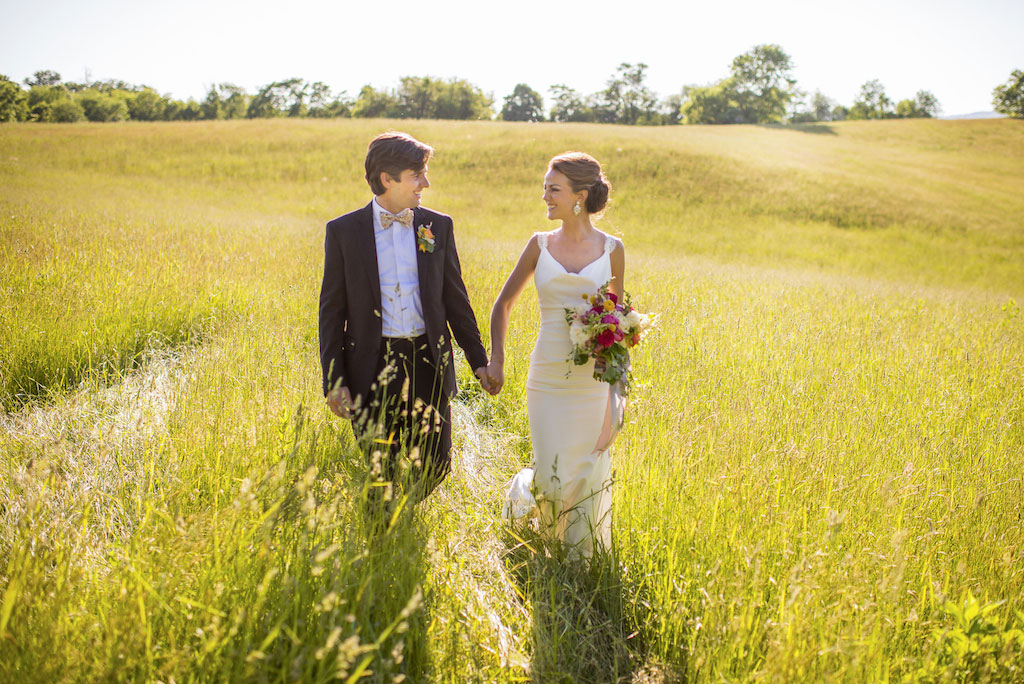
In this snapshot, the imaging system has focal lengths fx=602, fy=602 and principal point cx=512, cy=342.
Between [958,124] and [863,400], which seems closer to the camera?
[863,400]

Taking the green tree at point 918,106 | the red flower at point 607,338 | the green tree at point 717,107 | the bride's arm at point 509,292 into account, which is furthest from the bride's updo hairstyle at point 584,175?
the green tree at point 918,106

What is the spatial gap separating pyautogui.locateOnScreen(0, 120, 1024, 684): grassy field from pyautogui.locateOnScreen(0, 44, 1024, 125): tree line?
224 ft

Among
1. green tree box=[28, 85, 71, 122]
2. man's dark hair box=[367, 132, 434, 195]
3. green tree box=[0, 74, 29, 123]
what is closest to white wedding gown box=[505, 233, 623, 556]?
man's dark hair box=[367, 132, 434, 195]

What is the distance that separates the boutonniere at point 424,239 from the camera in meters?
3.28

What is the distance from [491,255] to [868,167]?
37402mm

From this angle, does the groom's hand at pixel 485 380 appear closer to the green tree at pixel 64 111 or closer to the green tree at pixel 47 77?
the green tree at pixel 64 111

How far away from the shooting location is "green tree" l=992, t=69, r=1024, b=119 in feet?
240

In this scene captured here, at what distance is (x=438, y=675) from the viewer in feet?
8.05

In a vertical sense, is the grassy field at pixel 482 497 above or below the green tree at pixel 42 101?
below

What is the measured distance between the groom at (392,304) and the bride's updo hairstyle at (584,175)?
849 mm

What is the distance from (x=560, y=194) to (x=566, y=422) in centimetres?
140

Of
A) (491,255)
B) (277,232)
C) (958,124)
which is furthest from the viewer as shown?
(958,124)

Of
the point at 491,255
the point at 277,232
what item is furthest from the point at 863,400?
the point at 277,232

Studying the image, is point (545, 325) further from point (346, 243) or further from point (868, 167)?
point (868, 167)
